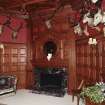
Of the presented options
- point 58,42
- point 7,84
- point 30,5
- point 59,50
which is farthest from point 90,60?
point 30,5

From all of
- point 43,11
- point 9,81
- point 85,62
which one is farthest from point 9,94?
point 43,11

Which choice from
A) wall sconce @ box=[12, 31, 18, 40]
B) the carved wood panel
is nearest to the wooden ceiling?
wall sconce @ box=[12, 31, 18, 40]

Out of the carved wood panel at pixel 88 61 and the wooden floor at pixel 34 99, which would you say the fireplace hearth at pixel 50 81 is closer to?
the wooden floor at pixel 34 99

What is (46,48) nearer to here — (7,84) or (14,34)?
(14,34)

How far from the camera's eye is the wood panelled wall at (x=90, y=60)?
6.89 metres

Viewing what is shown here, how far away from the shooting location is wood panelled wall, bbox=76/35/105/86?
22.6 ft

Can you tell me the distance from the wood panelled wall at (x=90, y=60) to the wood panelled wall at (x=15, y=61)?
2.51 m

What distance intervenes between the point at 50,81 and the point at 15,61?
1.75 m

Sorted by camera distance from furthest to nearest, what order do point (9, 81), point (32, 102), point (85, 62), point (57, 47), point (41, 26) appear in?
point (41, 26) < point (57, 47) < point (9, 81) < point (85, 62) < point (32, 102)

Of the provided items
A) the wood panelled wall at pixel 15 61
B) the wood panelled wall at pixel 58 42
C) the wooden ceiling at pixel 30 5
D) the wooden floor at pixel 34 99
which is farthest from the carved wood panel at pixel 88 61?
the wood panelled wall at pixel 15 61

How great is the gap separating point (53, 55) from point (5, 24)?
216cm

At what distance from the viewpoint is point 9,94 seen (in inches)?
326

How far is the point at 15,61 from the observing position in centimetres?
974

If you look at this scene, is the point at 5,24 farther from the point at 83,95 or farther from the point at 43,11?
the point at 83,95
